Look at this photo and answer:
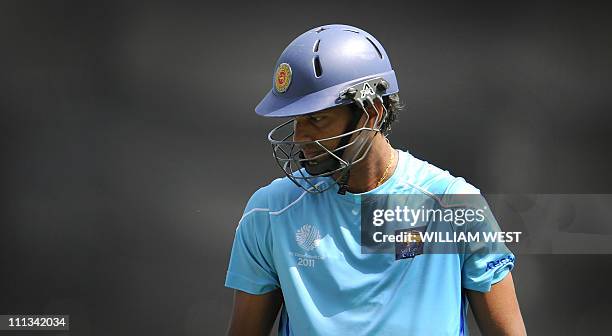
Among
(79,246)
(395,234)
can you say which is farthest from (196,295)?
(395,234)

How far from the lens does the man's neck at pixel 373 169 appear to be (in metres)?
1.96

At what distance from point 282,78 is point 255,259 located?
1.44 feet

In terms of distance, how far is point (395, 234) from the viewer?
192 cm

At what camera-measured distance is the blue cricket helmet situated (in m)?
1.88

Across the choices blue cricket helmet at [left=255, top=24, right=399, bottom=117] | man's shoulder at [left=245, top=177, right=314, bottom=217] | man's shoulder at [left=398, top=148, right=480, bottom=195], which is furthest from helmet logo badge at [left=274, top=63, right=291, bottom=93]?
man's shoulder at [left=398, top=148, right=480, bottom=195]

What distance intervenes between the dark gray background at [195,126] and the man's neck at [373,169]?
Result: 1.13 m

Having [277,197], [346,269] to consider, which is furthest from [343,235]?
[277,197]

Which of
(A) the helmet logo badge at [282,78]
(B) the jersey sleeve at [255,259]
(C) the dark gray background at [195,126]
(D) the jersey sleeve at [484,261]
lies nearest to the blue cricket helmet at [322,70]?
(A) the helmet logo badge at [282,78]

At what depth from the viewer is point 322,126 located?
191 cm

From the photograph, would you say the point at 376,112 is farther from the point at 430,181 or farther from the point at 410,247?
the point at 410,247

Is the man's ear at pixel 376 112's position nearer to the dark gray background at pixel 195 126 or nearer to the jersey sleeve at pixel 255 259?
the jersey sleeve at pixel 255 259

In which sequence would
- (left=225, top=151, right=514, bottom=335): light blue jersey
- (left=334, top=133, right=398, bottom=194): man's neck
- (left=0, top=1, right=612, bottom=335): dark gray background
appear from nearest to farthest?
(left=225, top=151, right=514, bottom=335): light blue jersey → (left=334, top=133, right=398, bottom=194): man's neck → (left=0, top=1, right=612, bottom=335): dark gray background

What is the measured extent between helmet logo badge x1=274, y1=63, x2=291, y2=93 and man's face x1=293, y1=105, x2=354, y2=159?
0.08 meters

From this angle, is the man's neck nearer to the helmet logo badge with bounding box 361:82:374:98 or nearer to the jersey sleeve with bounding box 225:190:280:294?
the helmet logo badge with bounding box 361:82:374:98
